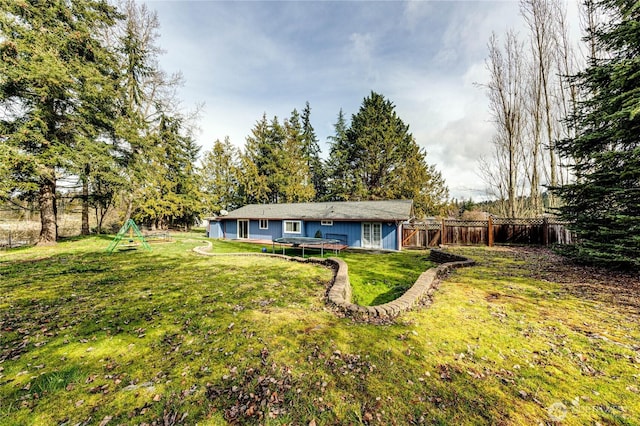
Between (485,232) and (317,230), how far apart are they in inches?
449

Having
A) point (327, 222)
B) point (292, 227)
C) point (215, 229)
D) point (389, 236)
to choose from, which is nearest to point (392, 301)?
point (389, 236)

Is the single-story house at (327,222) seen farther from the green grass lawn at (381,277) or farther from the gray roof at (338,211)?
the green grass lawn at (381,277)

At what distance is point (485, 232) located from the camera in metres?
→ 15.6

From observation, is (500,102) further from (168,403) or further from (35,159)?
(35,159)

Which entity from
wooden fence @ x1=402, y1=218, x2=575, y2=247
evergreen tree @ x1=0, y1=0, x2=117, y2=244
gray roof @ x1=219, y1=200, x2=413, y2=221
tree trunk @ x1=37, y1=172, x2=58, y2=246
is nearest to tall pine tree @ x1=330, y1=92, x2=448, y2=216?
gray roof @ x1=219, y1=200, x2=413, y2=221

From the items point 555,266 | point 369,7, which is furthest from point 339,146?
point 555,266

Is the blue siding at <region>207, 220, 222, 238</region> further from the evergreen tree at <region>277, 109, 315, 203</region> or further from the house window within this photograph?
the evergreen tree at <region>277, 109, 315, 203</region>

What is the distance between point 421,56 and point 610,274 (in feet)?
42.5

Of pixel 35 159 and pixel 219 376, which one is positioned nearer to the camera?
pixel 219 376

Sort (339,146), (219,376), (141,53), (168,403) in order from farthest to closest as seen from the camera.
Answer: (339,146), (141,53), (219,376), (168,403)

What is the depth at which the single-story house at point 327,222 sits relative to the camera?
595 inches

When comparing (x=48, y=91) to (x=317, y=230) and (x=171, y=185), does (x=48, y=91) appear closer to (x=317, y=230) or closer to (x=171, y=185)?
(x=171, y=185)

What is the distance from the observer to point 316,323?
450 centimetres

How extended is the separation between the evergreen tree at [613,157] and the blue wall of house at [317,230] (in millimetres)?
8171
